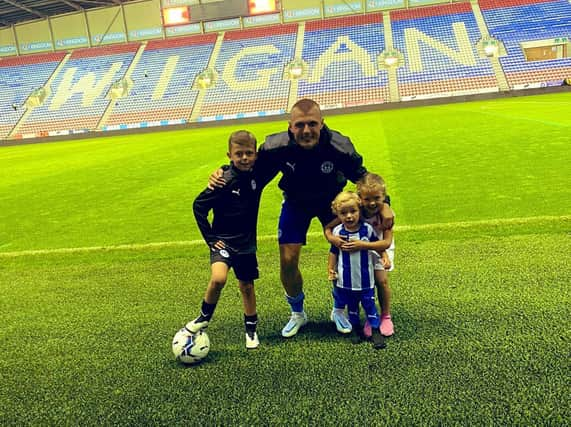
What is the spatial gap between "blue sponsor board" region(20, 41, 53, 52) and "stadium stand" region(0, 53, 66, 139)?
0.55 m

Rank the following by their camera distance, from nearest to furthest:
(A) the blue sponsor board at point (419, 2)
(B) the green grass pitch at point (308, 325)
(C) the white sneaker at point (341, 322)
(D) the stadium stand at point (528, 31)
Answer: (B) the green grass pitch at point (308, 325), (C) the white sneaker at point (341, 322), (D) the stadium stand at point (528, 31), (A) the blue sponsor board at point (419, 2)

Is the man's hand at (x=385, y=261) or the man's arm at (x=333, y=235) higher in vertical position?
the man's arm at (x=333, y=235)

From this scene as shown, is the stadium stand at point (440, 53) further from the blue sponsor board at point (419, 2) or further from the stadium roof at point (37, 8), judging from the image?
the stadium roof at point (37, 8)

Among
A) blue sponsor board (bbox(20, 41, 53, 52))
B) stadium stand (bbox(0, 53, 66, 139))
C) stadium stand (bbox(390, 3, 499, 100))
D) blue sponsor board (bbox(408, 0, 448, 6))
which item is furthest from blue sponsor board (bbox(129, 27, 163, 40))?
blue sponsor board (bbox(408, 0, 448, 6))

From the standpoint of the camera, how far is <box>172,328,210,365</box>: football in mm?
3295

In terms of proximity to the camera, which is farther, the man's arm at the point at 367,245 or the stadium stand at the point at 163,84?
the stadium stand at the point at 163,84

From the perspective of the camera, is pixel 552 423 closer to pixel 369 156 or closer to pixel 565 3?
pixel 369 156

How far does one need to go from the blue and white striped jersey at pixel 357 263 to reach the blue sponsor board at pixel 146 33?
4103 cm

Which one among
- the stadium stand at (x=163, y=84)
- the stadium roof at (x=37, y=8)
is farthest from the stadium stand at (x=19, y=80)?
the stadium stand at (x=163, y=84)

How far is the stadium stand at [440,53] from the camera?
99.8ft

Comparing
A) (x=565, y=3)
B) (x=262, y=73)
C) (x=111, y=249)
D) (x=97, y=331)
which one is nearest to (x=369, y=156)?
(x=111, y=249)

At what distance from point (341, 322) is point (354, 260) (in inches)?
22.4

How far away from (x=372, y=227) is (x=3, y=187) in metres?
12.8

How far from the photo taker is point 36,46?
40.5 meters
